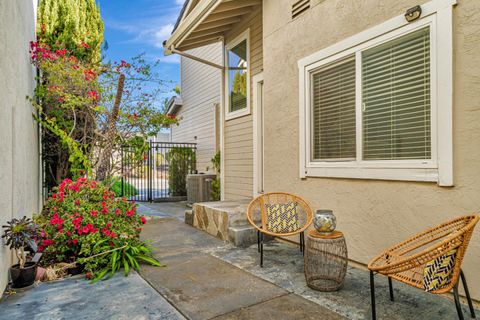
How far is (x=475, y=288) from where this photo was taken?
2.47 meters

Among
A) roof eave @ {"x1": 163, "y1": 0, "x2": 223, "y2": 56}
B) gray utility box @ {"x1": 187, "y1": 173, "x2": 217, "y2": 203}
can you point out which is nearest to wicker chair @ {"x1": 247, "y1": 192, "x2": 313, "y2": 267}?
roof eave @ {"x1": 163, "y1": 0, "x2": 223, "y2": 56}

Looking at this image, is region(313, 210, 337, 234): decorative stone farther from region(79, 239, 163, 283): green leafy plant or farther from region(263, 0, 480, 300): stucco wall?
region(79, 239, 163, 283): green leafy plant

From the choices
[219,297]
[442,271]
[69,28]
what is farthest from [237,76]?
[442,271]

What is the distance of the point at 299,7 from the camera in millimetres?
4254

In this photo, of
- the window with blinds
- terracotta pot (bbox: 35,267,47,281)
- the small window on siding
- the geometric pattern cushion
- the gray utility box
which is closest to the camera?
the geometric pattern cushion

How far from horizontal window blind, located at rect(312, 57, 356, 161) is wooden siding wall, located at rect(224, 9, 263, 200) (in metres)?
2.13

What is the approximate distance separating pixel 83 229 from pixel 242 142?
3.67m

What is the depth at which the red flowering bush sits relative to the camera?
138 inches

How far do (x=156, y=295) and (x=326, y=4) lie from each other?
3.79 m

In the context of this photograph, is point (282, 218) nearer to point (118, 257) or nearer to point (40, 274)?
point (118, 257)

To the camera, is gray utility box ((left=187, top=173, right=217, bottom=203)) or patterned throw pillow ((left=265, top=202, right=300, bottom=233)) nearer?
patterned throw pillow ((left=265, top=202, right=300, bottom=233))

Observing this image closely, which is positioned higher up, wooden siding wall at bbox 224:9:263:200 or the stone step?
wooden siding wall at bbox 224:9:263:200

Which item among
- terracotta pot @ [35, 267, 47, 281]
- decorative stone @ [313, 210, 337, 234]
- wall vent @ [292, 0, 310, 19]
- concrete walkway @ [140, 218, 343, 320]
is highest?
wall vent @ [292, 0, 310, 19]

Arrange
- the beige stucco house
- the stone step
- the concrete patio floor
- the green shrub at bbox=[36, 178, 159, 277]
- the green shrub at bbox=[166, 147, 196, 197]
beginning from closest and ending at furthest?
the concrete patio floor, the beige stucco house, the green shrub at bbox=[36, 178, 159, 277], the stone step, the green shrub at bbox=[166, 147, 196, 197]
